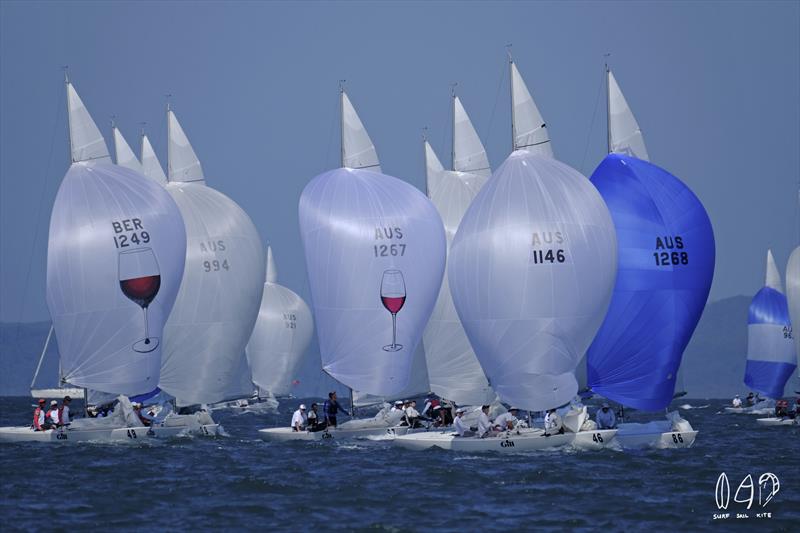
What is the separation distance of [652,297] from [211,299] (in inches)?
588

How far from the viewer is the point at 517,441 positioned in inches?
1337

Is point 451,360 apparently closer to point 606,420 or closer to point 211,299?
point 211,299

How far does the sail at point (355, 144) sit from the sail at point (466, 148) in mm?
5740

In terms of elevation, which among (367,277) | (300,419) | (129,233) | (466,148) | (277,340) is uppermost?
(466,148)

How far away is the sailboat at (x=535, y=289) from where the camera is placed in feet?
114

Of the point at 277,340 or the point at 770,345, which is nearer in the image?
the point at 770,345

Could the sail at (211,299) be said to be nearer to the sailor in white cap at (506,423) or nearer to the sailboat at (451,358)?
the sailboat at (451,358)

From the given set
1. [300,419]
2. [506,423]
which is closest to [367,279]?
[300,419]

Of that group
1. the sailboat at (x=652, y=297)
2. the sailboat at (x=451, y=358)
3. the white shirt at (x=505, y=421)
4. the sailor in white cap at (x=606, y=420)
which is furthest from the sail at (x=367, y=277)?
the sailor in white cap at (x=606, y=420)

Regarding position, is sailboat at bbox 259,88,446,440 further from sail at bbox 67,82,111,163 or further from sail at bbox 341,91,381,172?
sail at bbox 67,82,111,163

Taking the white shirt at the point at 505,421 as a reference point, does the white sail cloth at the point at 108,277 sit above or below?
above

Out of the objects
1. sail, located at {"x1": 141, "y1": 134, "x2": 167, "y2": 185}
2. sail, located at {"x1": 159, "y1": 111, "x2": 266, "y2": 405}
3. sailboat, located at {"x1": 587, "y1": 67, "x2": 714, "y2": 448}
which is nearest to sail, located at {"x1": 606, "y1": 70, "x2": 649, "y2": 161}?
sailboat, located at {"x1": 587, "y1": 67, "x2": 714, "y2": 448}

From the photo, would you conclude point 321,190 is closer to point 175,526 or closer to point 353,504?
point 353,504

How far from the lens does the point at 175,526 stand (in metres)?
Answer: 24.0
